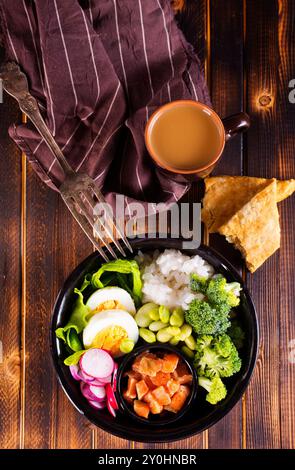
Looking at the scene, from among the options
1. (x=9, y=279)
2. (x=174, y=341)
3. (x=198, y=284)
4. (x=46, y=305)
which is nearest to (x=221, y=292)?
(x=198, y=284)

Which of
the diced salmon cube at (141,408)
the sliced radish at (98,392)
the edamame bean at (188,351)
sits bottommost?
the diced salmon cube at (141,408)

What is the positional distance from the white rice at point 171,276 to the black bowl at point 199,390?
24 millimetres

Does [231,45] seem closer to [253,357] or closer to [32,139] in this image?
[32,139]

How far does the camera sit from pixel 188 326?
1674mm

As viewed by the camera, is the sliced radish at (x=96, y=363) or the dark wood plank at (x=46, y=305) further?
the dark wood plank at (x=46, y=305)

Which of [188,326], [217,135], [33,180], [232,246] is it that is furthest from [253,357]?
[33,180]

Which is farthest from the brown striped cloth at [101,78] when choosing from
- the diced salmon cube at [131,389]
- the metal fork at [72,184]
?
the diced salmon cube at [131,389]

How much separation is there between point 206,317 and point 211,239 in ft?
0.97

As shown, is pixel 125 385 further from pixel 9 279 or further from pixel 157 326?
pixel 9 279

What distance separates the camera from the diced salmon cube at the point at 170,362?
5.32 ft

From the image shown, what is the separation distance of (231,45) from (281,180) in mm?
414

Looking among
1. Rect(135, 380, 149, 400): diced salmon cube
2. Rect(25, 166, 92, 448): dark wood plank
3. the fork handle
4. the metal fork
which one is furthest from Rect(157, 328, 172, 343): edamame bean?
the fork handle

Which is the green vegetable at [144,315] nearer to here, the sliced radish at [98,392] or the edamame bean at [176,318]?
the edamame bean at [176,318]

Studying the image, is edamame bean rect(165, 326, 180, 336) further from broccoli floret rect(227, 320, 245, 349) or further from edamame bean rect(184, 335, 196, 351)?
broccoli floret rect(227, 320, 245, 349)
